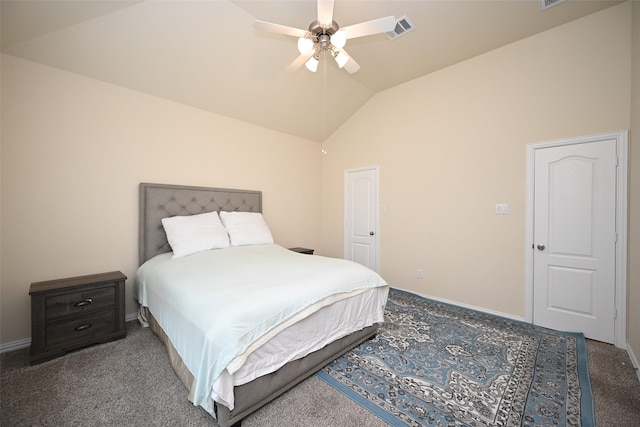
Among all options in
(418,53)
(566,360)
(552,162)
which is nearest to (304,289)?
(566,360)

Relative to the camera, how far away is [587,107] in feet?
7.92

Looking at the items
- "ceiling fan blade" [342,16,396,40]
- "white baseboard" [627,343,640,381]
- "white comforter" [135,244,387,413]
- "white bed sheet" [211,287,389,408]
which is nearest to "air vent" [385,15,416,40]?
"ceiling fan blade" [342,16,396,40]

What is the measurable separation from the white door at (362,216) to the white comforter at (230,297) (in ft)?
6.13

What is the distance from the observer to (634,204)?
2.11 meters

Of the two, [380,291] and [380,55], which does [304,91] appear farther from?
[380,291]

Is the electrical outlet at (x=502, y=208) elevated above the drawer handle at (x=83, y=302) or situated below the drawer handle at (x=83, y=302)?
above

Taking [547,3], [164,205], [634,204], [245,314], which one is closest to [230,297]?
[245,314]

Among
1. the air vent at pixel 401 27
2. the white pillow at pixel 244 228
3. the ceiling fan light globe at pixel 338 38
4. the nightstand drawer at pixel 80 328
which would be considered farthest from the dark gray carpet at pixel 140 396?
the air vent at pixel 401 27

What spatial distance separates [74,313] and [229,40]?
9.63 feet

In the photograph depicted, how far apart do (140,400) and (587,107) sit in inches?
175

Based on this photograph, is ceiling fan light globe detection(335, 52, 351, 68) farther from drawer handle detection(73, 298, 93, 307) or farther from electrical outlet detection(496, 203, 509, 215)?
drawer handle detection(73, 298, 93, 307)

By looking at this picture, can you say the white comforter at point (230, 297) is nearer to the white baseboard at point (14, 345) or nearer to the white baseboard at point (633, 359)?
the white baseboard at point (14, 345)

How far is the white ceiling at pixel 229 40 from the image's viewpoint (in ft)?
6.90

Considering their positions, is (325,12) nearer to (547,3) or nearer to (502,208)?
(547,3)
